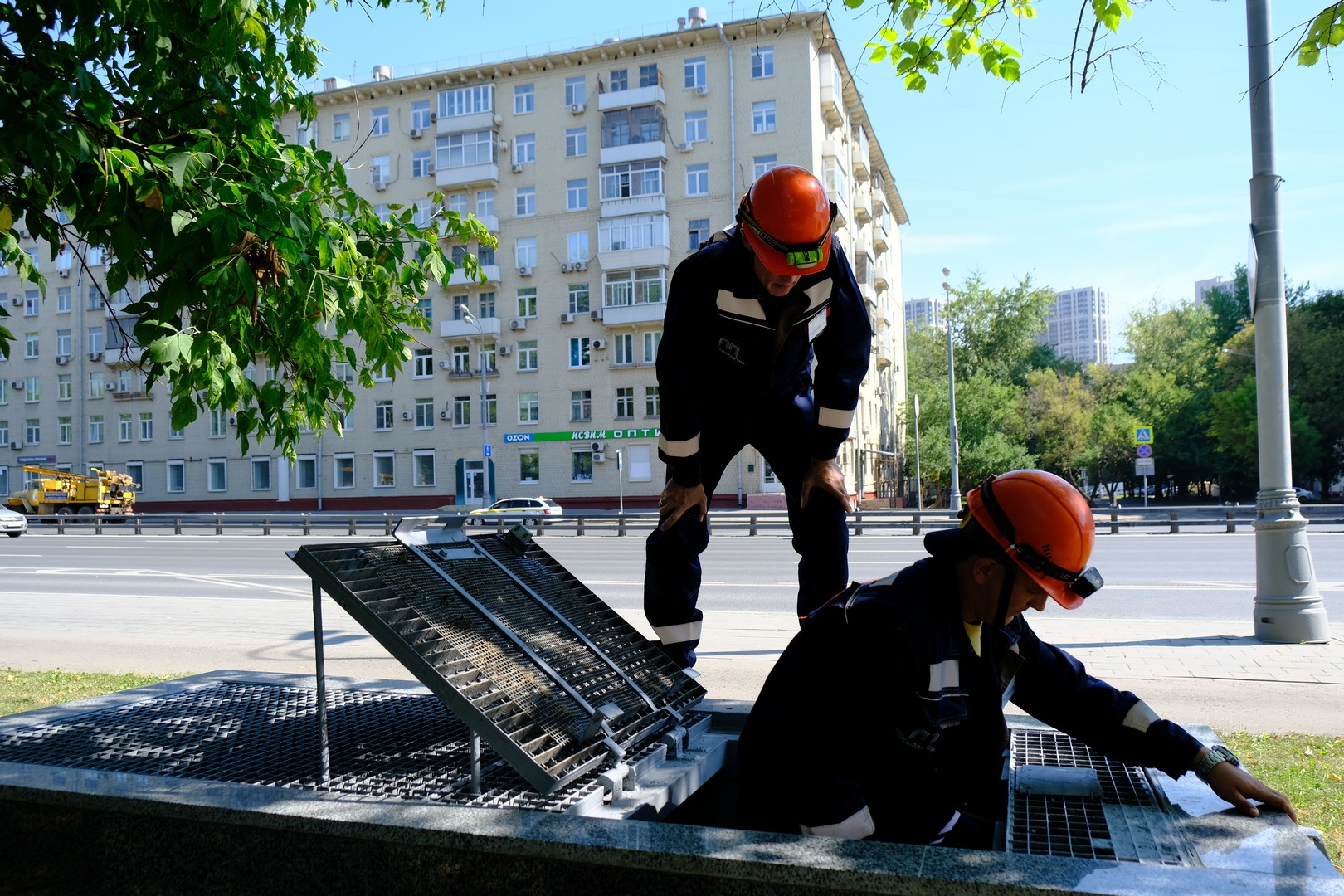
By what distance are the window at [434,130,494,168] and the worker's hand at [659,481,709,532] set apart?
4781 cm

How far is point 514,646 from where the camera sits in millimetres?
3307

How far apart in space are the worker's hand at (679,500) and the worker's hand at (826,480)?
0.40 m

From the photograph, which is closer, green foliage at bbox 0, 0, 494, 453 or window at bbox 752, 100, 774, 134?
green foliage at bbox 0, 0, 494, 453

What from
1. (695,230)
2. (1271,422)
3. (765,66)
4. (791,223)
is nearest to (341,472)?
(695,230)

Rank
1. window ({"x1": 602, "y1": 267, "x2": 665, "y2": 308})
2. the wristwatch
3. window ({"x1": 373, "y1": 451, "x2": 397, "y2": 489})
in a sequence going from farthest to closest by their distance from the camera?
window ({"x1": 373, "y1": 451, "x2": 397, "y2": 489})
window ({"x1": 602, "y1": 267, "x2": 665, "y2": 308})
the wristwatch

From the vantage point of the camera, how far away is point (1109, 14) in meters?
5.14

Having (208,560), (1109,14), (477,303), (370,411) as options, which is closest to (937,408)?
(477,303)

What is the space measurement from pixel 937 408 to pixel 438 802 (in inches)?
2457

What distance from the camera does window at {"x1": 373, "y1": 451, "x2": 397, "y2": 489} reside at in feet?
166

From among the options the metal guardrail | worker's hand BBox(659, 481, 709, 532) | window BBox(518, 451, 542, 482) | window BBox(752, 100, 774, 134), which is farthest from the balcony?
worker's hand BBox(659, 481, 709, 532)

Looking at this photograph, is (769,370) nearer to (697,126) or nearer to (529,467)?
(697,126)

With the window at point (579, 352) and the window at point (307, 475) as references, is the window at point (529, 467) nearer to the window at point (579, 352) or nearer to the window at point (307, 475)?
the window at point (579, 352)

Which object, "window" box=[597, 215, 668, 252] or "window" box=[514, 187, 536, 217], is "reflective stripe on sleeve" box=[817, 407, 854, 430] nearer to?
"window" box=[597, 215, 668, 252]

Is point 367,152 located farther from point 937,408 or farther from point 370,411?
point 937,408
